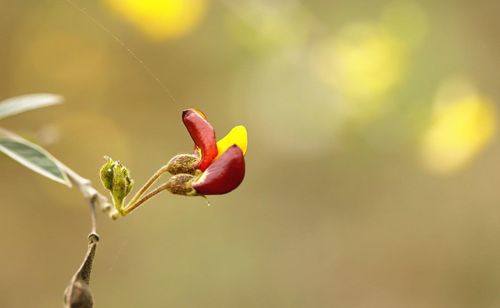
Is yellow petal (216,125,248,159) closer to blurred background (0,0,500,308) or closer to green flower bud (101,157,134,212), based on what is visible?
green flower bud (101,157,134,212)

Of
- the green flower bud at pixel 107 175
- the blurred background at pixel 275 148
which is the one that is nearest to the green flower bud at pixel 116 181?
the green flower bud at pixel 107 175

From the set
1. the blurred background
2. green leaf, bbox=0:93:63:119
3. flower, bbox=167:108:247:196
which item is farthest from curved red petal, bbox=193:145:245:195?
the blurred background

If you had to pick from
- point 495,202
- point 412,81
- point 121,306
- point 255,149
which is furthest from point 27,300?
point 495,202

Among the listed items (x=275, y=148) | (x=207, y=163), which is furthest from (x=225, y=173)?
(x=275, y=148)

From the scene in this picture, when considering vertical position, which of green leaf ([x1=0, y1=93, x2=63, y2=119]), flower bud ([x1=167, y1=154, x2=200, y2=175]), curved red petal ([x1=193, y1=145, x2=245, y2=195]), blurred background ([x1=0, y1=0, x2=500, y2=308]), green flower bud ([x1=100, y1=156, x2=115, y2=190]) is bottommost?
curved red petal ([x1=193, y1=145, x2=245, y2=195])

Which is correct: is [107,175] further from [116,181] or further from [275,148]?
[275,148]

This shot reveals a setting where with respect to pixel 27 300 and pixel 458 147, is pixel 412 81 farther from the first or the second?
pixel 27 300

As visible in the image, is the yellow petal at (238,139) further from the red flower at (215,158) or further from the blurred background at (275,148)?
the blurred background at (275,148)
